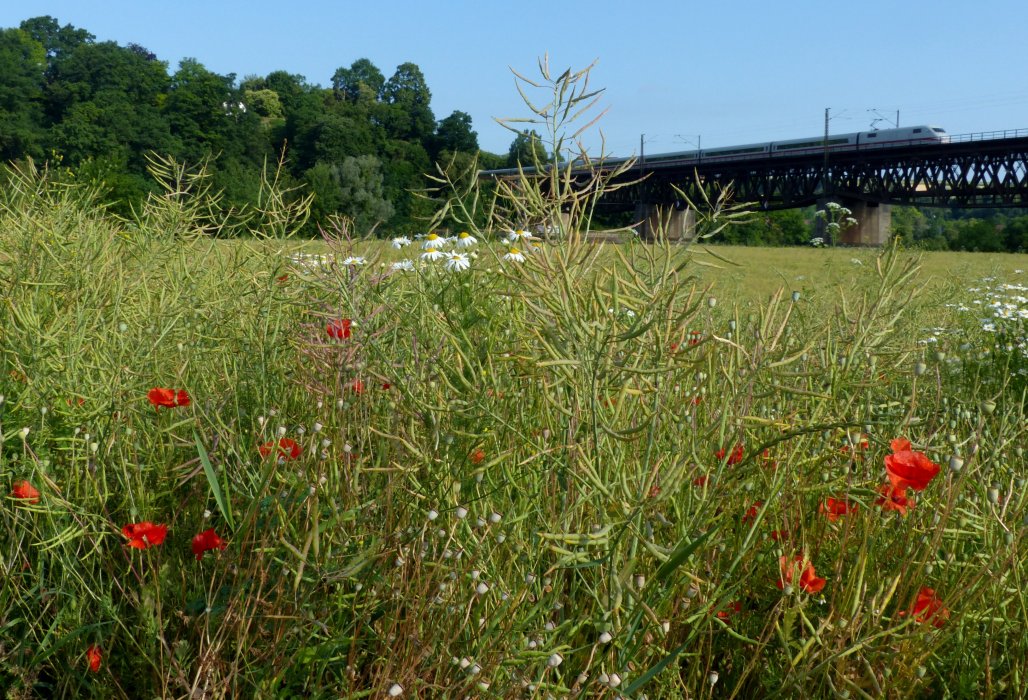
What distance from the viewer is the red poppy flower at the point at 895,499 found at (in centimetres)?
148

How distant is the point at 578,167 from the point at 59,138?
188ft

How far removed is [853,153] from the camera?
34125 millimetres

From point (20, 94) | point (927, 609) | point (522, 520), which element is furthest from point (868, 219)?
point (20, 94)

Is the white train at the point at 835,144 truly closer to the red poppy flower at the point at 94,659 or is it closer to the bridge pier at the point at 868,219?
the bridge pier at the point at 868,219

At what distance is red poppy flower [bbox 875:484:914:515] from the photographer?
1.48 meters

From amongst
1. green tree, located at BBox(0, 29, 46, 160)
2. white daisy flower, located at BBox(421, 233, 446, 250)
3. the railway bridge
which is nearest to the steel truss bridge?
the railway bridge

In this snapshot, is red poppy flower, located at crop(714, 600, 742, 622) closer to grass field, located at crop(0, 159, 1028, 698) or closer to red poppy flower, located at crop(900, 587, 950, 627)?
grass field, located at crop(0, 159, 1028, 698)

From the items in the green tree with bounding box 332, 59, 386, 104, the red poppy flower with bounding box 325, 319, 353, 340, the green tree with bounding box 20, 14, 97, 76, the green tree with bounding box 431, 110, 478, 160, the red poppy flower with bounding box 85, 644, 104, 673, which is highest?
Result: the green tree with bounding box 20, 14, 97, 76

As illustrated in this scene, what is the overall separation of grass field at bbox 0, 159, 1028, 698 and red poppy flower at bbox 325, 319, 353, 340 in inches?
1.5

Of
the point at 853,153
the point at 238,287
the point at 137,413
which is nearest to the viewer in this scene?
the point at 137,413

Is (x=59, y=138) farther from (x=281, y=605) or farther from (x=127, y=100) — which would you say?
(x=281, y=605)

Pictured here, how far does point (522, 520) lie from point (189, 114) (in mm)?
61533

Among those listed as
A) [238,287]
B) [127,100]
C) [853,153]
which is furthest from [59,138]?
[238,287]


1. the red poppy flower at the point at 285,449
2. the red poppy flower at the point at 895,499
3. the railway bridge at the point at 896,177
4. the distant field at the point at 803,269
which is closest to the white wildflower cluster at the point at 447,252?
the distant field at the point at 803,269
